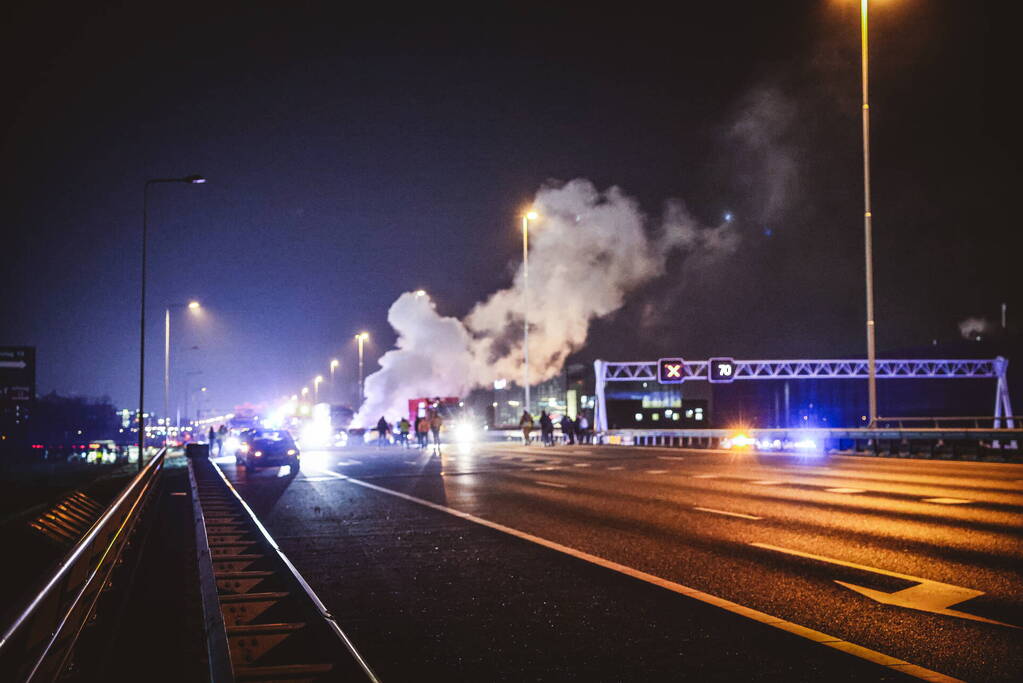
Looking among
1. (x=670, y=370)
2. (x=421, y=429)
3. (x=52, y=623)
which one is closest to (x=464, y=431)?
(x=670, y=370)

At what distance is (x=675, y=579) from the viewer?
26.7ft

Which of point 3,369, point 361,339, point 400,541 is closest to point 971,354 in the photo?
point 361,339

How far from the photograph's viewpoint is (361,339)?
319ft

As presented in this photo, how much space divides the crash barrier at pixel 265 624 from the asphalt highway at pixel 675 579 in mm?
325

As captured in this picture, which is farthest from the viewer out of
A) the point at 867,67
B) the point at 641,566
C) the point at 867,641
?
the point at 867,67

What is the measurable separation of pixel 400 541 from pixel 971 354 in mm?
95202

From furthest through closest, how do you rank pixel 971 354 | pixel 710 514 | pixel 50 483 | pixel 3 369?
pixel 971 354 < pixel 3 369 < pixel 50 483 < pixel 710 514

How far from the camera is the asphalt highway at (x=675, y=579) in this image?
554 centimetres

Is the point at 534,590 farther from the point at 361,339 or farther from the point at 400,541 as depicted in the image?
the point at 361,339

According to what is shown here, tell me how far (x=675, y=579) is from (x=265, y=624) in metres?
3.74

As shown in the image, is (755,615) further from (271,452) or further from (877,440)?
(877,440)

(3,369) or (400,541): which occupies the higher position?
(3,369)

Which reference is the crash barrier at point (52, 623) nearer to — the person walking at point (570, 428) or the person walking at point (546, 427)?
the person walking at point (546, 427)

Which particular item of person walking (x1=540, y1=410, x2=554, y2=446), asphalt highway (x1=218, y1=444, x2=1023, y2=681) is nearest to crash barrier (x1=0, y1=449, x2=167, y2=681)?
asphalt highway (x1=218, y1=444, x2=1023, y2=681)
